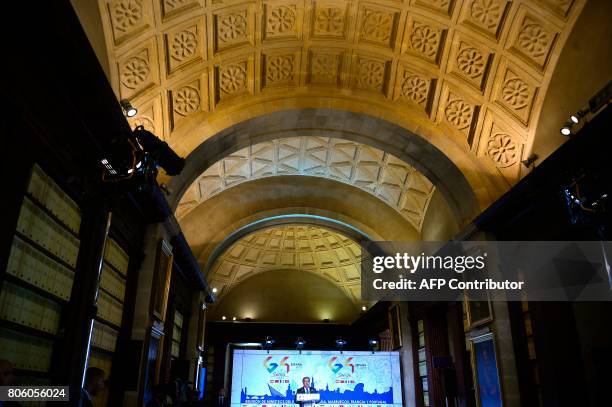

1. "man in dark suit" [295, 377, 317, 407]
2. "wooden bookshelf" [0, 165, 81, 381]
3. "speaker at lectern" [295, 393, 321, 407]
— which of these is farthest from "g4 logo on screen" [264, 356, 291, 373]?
"wooden bookshelf" [0, 165, 81, 381]

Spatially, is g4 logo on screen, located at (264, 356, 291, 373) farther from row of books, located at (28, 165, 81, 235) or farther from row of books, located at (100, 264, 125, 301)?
row of books, located at (28, 165, 81, 235)

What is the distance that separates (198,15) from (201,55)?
0.68 metres

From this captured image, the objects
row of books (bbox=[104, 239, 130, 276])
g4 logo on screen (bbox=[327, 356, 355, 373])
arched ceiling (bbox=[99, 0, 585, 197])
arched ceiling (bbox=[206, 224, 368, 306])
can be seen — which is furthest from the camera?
arched ceiling (bbox=[206, 224, 368, 306])

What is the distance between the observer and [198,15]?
6.59m

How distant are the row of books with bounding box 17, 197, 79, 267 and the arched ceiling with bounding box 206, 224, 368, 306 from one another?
39.0ft

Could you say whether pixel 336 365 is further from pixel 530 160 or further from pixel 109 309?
pixel 530 160

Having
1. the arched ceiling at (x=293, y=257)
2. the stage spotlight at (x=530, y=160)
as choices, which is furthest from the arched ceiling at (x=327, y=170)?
the arched ceiling at (x=293, y=257)

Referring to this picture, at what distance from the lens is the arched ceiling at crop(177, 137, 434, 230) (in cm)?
1077

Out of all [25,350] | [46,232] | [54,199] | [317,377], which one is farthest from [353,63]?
[317,377]

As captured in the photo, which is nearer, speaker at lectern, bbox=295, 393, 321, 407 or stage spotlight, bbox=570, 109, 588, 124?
stage spotlight, bbox=570, 109, 588, 124

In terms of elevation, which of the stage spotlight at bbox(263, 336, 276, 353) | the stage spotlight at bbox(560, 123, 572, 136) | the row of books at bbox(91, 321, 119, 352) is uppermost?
the stage spotlight at bbox(560, 123, 572, 136)

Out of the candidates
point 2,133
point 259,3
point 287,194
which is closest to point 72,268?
point 2,133

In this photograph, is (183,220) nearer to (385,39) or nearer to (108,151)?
(385,39)

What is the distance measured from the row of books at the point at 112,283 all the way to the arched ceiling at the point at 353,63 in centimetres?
237
